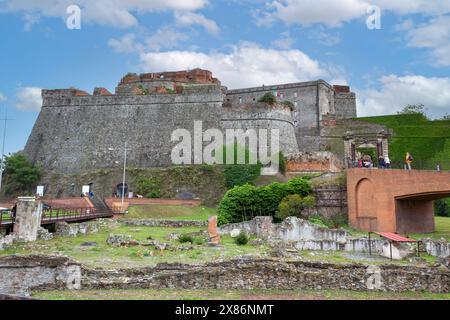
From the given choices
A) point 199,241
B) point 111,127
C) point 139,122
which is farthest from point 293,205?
point 111,127

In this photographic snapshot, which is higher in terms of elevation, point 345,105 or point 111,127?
point 345,105

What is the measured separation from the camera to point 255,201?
104ft

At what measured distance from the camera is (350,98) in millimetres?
66812

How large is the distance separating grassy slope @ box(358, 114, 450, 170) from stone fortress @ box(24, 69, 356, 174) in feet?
25.1

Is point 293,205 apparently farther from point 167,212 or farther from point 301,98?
point 301,98

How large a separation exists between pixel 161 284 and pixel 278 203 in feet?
69.5

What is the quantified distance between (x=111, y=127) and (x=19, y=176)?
13.1m

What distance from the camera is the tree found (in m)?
49.2

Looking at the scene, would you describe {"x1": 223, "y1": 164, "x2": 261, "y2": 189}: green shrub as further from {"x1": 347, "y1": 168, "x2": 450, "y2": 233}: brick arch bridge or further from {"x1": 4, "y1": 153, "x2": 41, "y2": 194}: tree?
{"x1": 4, "y1": 153, "x2": 41, "y2": 194}: tree

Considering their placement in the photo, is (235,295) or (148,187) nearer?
(235,295)

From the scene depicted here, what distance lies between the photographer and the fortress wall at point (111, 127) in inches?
2056

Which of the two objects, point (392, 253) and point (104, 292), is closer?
point (104, 292)
